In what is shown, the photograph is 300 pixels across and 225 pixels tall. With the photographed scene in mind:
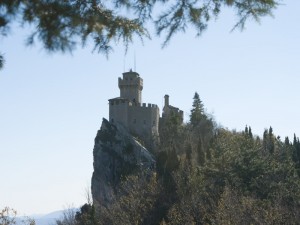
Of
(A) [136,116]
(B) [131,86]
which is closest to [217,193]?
(A) [136,116]

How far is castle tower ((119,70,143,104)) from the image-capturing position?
2790 inches

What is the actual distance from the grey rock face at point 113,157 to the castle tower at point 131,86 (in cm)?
653

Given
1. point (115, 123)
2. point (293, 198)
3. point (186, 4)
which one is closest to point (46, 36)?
point (186, 4)

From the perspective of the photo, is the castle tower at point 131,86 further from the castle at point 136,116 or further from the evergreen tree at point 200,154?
the evergreen tree at point 200,154

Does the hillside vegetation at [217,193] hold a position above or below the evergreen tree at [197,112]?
below

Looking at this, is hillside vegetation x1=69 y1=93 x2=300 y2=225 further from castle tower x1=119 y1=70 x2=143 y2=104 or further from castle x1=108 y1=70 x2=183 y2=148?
castle tower x1=119 y1=70 x2=143 y2=104

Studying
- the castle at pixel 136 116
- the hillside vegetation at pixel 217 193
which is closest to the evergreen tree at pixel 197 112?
the castle at pixel 136 116

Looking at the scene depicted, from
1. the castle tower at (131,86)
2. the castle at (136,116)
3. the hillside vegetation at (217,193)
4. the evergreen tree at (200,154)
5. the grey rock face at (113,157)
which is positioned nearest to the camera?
the hillside vegetation at (217,193)

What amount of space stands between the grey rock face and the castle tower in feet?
21.4

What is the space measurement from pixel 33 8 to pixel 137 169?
55404 mm

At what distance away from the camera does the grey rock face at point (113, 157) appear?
A: 62438 mm

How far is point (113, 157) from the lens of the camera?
64312mm

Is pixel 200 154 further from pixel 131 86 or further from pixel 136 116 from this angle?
pixel 131 86

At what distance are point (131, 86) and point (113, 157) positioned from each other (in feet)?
38.3
